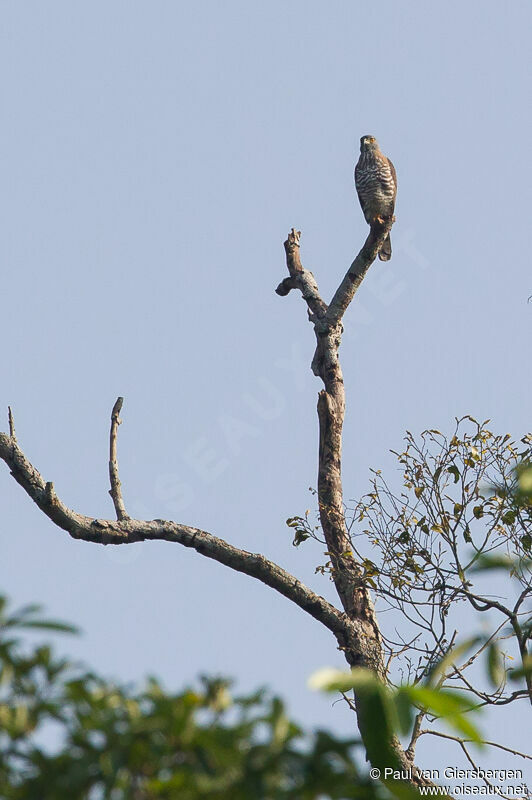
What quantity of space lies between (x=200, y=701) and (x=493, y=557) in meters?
0.45

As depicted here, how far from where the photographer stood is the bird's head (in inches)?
457

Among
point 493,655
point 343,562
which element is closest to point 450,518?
point 343,562

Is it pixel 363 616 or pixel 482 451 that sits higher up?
pixel 482 451

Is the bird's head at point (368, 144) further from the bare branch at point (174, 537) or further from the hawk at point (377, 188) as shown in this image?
the bare branch at point (174, 537)

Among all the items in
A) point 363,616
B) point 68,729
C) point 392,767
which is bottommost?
point 392,767

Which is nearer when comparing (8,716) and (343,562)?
(8,716)

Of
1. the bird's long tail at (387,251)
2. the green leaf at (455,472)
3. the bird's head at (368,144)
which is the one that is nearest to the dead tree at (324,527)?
the green leaf at (455,472)

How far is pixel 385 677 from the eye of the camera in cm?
596

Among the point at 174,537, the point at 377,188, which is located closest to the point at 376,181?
the point at 377,188

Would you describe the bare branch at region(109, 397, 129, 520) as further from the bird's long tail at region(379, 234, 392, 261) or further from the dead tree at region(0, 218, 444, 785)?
the bird's long tail at region(379, 234, 392, 261)

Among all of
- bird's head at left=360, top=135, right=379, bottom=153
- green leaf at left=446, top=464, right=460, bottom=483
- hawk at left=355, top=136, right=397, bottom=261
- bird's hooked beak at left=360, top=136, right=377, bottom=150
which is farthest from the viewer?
bird's hooked beak at left=360, top=136, right=377, bottom=150

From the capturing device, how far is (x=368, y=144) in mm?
11727

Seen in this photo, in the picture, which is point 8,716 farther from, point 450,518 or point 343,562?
point 343,562

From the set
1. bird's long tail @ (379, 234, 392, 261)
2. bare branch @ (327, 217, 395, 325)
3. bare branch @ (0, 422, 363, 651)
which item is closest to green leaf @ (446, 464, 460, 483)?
bare branch @ (0, 422, 363, 651)
